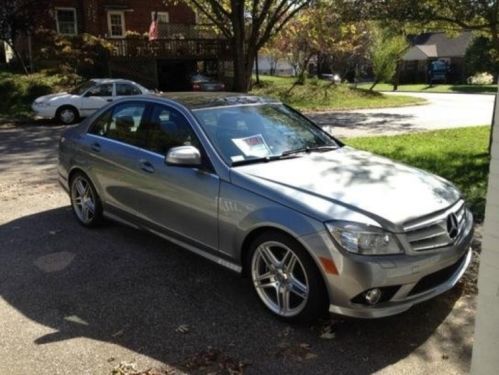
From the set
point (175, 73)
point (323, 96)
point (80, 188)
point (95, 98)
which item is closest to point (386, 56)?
point (323, 96)

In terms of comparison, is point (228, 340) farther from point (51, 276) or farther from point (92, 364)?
point (51, 276)

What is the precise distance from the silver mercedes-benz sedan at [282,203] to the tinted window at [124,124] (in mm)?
17

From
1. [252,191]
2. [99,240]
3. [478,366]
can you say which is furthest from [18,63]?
[478,366]

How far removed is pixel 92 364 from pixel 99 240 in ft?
8.06

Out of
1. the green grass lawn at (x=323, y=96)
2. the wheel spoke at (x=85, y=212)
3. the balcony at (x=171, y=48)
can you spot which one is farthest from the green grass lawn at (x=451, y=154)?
the balcony at (x=171, y=48)

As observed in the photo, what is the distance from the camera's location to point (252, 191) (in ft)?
13.2

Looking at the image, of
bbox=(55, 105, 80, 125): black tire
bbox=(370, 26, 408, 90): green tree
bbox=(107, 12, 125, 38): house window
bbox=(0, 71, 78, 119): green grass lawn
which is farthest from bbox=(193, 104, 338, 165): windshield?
bbox=(370, 26, 408, 90): green tree

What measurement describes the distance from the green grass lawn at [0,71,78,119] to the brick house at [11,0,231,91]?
304 cm

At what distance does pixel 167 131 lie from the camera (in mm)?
5008

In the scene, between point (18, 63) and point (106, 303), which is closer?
point (106, 303)

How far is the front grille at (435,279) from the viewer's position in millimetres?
3615

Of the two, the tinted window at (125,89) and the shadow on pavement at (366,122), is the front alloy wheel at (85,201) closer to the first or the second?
the shadow on pavement at (366,122)

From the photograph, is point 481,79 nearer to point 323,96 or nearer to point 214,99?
point 323,96

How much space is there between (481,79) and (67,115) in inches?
1792
